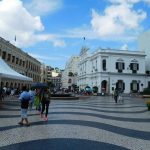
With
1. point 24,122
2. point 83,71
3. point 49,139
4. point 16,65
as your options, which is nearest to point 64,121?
point 24,122

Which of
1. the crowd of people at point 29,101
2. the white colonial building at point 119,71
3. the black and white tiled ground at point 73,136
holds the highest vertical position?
the white colonial building at point 119,71

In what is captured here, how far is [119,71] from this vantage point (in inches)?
2955

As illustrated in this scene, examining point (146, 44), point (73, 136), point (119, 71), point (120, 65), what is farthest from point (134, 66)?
point (73, 136)

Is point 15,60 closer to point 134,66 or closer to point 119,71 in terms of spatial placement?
point 119,71

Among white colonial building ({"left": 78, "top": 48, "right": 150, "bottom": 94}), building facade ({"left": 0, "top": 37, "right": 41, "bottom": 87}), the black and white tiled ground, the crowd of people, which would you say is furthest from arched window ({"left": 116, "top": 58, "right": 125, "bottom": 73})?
the black and white tiled ground

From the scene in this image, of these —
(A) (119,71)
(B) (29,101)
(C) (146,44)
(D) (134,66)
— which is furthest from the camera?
(C) (146,44)

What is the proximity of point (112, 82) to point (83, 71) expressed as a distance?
58.1 ft

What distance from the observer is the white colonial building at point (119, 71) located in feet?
243

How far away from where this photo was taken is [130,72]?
75750mm

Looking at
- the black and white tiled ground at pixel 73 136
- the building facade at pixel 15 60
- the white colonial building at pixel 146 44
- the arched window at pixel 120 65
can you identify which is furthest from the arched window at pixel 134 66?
the black and white tiled ground at pixel 73 136

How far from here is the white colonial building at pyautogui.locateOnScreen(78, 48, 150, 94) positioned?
74.1 meters

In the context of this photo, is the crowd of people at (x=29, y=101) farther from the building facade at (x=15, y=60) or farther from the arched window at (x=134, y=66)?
the arched window at (x=134, y=66)

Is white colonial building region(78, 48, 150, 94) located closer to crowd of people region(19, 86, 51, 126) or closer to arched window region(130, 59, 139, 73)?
arched window region(130, 59, 139, 73)

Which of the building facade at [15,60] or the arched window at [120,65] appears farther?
the arched window at [120,65]
